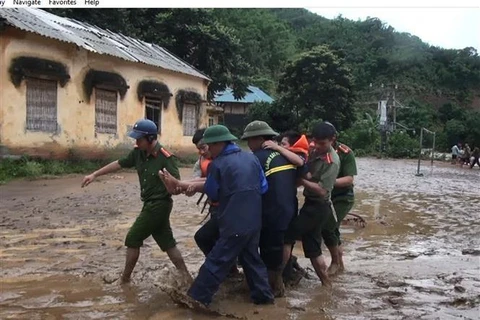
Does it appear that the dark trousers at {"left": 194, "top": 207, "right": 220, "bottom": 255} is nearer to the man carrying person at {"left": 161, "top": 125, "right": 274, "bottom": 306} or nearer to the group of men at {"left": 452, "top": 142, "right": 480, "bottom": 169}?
the man carrying person at {"left": 161, "top": 125, "right": 274, "bottom": 306}

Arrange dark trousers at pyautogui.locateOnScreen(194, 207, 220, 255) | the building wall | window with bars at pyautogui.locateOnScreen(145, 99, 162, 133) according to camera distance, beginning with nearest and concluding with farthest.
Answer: dark trousers at pyautogui.locateOnScreen(194, 207, 220, 255)
the building wall
window with bars at pyautogui.locateOnScreen(145, 99, 162, 133)

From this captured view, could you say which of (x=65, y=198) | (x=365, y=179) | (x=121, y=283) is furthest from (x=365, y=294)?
(x=365, y=179)

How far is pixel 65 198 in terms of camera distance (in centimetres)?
935

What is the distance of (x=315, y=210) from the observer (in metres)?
4.24

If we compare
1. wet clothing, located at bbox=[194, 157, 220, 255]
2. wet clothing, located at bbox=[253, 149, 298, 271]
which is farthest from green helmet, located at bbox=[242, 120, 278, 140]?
wet clothing, located at bbox=[194, 157, 220, 255]

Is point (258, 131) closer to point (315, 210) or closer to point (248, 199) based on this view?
point (248, 199)

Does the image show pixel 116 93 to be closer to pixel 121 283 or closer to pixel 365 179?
pixel 365 179

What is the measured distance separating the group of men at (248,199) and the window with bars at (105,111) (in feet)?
34.3

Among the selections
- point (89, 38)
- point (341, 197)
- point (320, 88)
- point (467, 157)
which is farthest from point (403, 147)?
point (341, 197)

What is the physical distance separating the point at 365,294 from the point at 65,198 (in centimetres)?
650

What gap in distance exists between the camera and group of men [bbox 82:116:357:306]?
Result: 374 centimetres

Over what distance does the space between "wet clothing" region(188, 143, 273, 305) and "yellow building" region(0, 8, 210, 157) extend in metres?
9.49

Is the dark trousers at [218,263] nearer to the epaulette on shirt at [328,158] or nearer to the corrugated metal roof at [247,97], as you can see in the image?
the epaulette on shirt at [328,158]

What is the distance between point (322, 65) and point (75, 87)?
1845 centimetres
